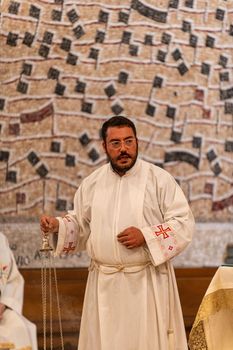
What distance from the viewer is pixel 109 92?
23.5 ft

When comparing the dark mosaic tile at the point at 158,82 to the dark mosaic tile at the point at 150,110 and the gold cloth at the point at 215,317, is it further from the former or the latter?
the gold cloth at the point at 215,317

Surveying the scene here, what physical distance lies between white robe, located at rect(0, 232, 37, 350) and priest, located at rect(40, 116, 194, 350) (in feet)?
1.34

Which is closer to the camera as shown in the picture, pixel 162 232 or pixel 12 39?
pixel 162 232

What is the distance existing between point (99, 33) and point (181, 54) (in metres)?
0.73

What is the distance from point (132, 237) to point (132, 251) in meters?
0.17

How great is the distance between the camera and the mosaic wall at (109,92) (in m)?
7.05

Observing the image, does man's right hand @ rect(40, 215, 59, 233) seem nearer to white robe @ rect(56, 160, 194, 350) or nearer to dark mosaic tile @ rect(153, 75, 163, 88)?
white robe @ rect(56, 160, 194, 350)

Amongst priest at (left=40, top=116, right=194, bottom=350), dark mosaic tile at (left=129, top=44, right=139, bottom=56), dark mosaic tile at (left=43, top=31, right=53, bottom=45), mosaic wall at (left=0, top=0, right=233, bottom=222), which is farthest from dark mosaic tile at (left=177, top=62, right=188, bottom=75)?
priest at (left=40, top=116, right=194, bottom=350)

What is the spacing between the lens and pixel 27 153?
23.1ft

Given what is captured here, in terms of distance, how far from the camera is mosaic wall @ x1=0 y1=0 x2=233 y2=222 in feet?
23.1

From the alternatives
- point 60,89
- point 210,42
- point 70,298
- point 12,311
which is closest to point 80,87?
point 60,89

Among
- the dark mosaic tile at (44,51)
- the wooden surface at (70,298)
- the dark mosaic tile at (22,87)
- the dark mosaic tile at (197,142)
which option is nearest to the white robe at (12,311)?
the wooden surface at (70,298)

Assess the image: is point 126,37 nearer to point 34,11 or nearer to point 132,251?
point 34,11

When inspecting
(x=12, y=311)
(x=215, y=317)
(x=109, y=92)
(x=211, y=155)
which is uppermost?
(x=109, y=92)
